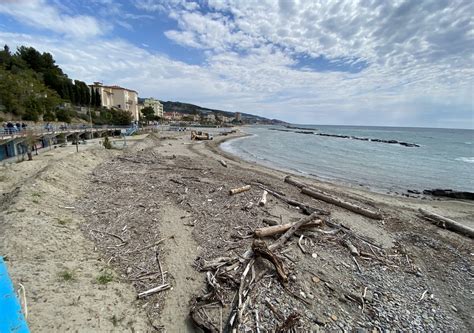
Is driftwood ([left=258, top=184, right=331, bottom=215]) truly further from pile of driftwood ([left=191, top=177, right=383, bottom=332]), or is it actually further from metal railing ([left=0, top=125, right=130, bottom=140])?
metal railing ([left=0, top=125, right=130, bottom=140])

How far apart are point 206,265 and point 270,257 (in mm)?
1851

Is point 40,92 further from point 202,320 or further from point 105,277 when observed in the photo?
point 202,320

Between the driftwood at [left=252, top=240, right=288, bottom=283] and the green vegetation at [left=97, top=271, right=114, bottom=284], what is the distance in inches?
153

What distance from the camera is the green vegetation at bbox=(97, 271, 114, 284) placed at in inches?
221

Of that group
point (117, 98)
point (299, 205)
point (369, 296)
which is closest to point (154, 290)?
point (369, 296)

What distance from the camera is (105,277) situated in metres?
5.79

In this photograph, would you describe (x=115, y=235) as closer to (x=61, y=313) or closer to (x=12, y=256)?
(x=12, y=256)

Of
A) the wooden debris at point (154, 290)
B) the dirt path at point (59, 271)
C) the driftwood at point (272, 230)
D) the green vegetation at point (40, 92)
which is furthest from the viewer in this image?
the green vegetation at point (40, 92)

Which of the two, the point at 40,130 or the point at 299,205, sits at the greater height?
the point at 40,130

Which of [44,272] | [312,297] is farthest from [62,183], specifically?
[312,297]

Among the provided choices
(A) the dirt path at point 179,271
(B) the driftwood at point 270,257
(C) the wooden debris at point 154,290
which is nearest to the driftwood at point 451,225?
(B) the driftwood at point 270,257

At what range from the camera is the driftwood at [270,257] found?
5922 millimetres

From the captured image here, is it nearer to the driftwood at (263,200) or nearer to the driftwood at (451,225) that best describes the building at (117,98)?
the driftwood at (263,200)

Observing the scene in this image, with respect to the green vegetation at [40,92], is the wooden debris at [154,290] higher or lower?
lower
